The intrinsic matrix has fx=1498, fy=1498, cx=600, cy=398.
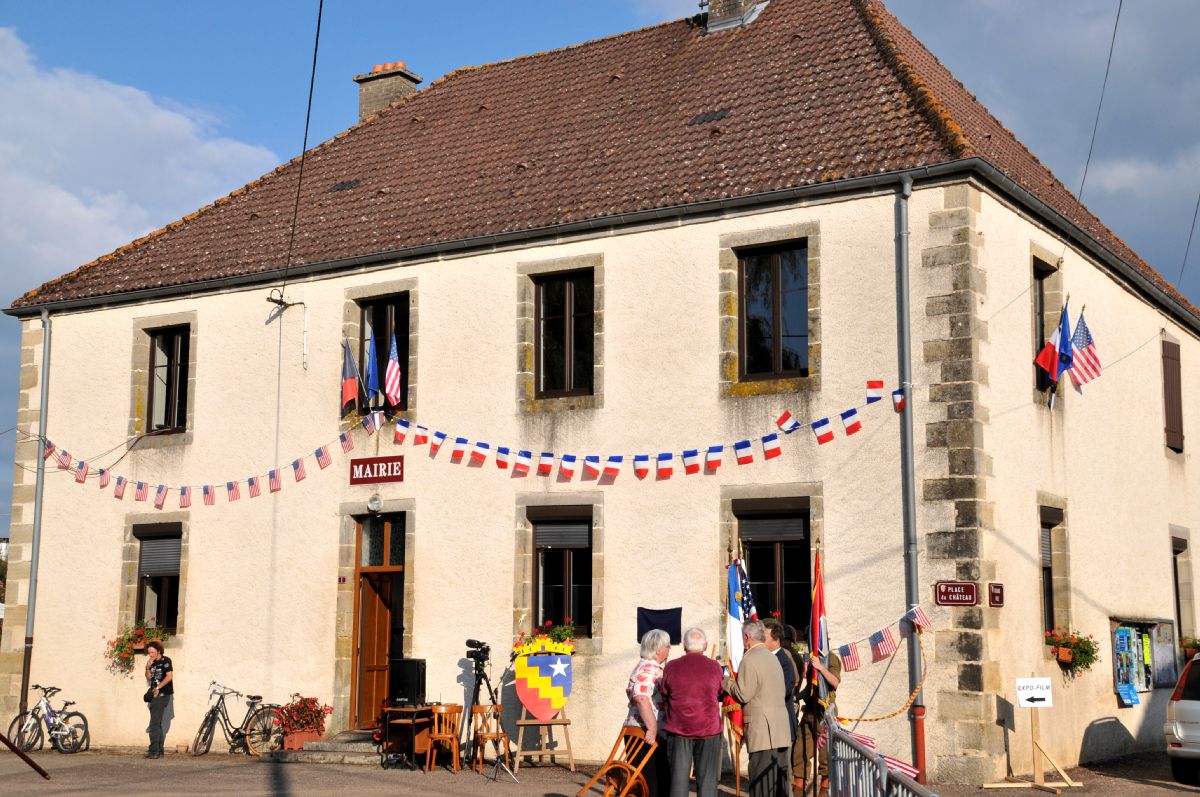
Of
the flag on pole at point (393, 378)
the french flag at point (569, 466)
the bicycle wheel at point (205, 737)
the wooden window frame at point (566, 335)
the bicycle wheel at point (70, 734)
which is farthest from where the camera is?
the bicycle wheel at point (70, 734)

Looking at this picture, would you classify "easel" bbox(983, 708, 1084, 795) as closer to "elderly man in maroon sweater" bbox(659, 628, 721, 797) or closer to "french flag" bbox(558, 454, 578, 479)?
"elderly man in maroon sweater" bbox(659, 628, 721, 797)

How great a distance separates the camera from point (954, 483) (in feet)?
47.5

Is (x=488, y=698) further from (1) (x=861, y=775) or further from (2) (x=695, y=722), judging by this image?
(1) (x=861, y=775)

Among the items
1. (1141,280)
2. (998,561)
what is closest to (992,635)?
(998,561)

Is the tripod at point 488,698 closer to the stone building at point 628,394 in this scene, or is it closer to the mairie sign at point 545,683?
the stone building at point 628,394

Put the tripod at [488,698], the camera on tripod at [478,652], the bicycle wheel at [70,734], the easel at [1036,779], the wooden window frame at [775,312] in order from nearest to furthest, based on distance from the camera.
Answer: the easel at [1036,779], the tripod at [488,698], the wooden window frame at [775,312], the camera on tripod at [478,652], the bicycle wheel at [70,734]

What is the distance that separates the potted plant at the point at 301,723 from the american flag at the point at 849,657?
6.49 metres

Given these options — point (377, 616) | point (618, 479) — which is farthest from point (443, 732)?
point (618, 479)

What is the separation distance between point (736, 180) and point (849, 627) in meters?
5.01

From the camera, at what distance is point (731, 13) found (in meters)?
20.1

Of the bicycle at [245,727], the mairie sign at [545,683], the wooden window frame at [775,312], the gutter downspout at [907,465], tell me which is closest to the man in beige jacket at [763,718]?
the gutter downspout at [907,465]

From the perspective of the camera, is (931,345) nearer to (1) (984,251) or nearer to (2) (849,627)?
(1) (984,251)

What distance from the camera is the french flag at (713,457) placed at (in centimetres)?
1595

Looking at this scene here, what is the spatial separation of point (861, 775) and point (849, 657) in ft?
22.3
